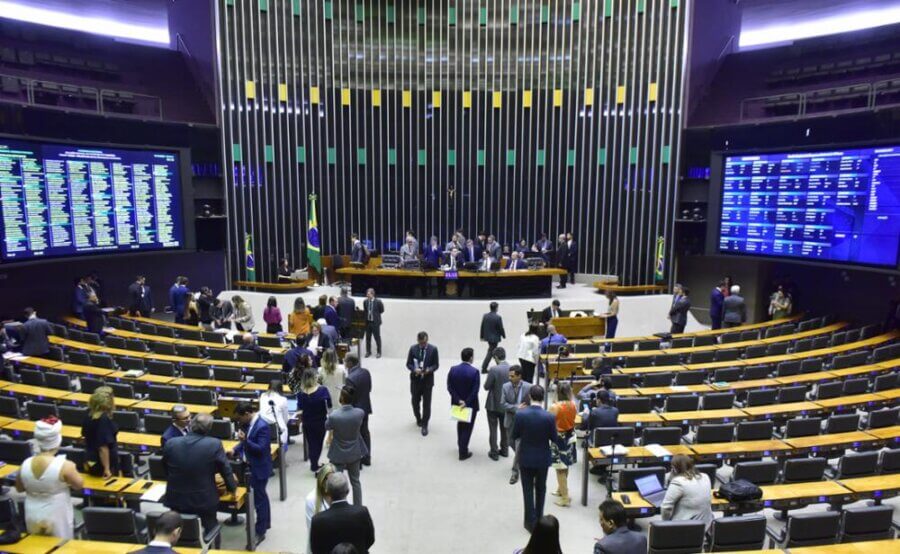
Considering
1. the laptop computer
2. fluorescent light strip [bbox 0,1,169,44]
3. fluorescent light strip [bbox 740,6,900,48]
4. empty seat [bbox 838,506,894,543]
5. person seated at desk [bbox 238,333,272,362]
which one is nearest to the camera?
empty seat [bbox 838,506,894,543]

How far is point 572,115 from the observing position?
17297 mm

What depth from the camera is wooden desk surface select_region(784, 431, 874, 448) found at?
6047 mm

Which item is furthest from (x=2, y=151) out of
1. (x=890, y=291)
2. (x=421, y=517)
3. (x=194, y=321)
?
(x=890, y=291)

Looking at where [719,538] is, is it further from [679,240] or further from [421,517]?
[679,240]

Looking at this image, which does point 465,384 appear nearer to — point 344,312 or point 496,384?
point 496,384

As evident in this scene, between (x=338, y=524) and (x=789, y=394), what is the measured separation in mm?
6395

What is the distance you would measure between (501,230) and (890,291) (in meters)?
9.87

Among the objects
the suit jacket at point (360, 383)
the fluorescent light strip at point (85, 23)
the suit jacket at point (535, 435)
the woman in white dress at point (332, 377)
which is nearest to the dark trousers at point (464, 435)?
the suit jacket at point (360, 383)

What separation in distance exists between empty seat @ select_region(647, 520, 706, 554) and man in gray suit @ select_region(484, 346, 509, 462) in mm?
2632


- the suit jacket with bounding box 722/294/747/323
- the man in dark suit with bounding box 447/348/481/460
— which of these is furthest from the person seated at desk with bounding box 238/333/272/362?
the suit jacket with bounding box 722/294/747/323

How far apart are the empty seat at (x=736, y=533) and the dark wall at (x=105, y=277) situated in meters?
12.2

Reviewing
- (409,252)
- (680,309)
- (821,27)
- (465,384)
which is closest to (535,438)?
(465,384)

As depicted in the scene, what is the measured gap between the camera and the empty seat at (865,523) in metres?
4.42

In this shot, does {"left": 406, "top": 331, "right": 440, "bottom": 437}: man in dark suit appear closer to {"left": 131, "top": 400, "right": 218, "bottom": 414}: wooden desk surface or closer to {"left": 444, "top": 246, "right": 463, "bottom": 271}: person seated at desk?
{"left": 131, "top": 400, "right": 218, "bottom": 414}: wooden desk surface
